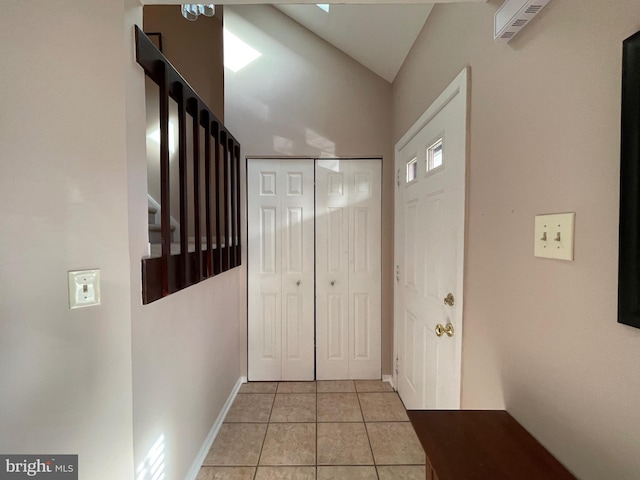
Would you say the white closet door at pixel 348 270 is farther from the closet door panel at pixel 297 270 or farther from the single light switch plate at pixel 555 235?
the single light switch plate at pixel 555 235

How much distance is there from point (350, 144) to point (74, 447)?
243 centimetres

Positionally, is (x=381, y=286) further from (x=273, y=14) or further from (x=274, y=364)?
(x=273, y=14)

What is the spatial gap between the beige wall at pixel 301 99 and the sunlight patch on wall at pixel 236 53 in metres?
0.04

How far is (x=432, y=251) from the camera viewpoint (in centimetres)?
158

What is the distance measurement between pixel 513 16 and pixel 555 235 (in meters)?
0.67

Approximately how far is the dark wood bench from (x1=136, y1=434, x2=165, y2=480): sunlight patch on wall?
1.04m

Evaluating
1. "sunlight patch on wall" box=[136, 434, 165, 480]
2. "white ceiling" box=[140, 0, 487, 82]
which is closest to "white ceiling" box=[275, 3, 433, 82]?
"white ceiling" box=[140, 0, 487, 82]

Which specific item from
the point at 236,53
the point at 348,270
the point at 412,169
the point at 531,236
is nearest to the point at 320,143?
the point at 412,169

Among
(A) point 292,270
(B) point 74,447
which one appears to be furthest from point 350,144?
(B) point 74,447

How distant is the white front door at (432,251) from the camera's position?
1.27 metres

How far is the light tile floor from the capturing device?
5.16ft

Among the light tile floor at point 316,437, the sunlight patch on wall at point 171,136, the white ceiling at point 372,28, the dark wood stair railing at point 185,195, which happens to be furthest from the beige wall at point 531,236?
the sunlight patch on wall at point 171,136

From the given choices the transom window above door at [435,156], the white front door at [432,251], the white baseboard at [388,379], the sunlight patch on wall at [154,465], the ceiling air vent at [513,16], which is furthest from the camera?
the white baseboard at [388,379]

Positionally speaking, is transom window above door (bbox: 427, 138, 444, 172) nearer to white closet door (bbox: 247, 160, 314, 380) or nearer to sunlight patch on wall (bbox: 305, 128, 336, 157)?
sunlight patch on wall (bbox: 305, 128, 336, 157)
